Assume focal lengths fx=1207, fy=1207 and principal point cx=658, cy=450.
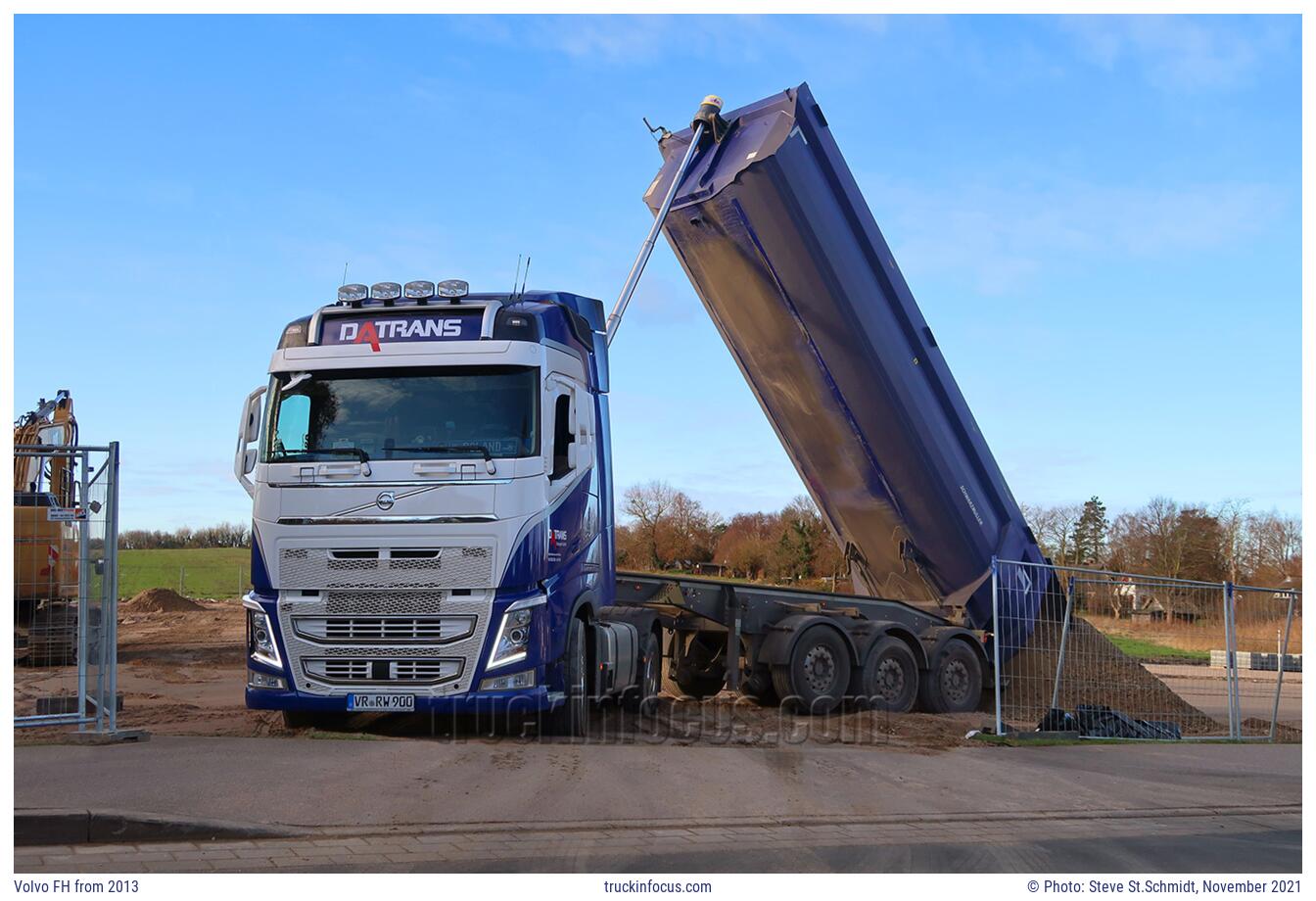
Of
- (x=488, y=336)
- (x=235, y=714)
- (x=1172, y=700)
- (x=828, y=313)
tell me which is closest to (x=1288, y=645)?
(x=1172, y=700)

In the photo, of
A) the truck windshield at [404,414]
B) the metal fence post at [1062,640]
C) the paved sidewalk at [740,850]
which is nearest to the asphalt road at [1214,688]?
the metal fence post at [1062,640]

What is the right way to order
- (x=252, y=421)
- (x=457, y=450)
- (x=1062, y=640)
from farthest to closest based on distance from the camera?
1. (x=1062, y=640)
2. (x=252, y=421)
3. (x=457, y=450)

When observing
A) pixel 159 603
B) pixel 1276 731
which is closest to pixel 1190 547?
pixel 1276 731

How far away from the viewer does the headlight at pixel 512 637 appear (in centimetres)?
869

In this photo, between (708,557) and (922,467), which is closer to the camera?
(922,467)

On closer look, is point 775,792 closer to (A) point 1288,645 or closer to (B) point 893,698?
(B) point 893,698

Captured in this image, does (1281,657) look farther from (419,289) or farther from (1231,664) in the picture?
(419,289)

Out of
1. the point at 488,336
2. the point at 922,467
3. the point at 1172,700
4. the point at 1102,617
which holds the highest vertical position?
the point at 488,336

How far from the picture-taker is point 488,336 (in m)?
9.06

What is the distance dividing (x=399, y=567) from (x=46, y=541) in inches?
251

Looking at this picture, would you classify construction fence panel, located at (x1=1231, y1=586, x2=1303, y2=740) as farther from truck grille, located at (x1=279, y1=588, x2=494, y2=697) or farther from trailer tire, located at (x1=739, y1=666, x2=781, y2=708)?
truck grille, located at (x1=279, y1=588, x2=494, y2=697)

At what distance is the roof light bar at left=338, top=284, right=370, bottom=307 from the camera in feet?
31.1

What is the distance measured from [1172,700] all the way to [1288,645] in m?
1.43

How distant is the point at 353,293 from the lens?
949 cm
